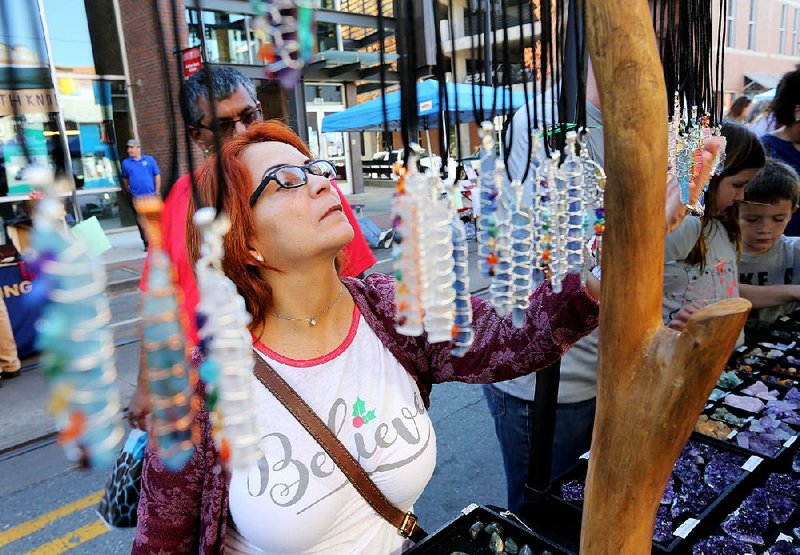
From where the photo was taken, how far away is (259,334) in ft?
3.92

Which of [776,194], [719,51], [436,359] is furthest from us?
[776,194]

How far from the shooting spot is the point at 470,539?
3.88 ft

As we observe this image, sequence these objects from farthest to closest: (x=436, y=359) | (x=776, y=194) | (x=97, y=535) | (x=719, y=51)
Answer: (x=97, y=535), (x=776, y=194), (x=719, y=51), (x=436, y=359)

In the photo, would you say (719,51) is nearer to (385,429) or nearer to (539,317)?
(539,317)

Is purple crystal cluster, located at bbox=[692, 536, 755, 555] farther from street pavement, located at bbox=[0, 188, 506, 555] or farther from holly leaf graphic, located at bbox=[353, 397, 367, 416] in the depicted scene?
street pavement, located at bbox=[0, 188, 506, 555]

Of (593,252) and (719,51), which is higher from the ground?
(719,51)

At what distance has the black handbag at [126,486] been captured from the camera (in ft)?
4.53

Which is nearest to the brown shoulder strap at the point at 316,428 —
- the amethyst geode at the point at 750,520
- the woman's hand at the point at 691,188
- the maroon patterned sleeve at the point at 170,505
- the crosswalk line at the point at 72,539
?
the maroon patterned sleeve at the point at 170,505

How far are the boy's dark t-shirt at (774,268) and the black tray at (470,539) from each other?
204cm

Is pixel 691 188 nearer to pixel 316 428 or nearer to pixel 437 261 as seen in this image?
pixel 437 261

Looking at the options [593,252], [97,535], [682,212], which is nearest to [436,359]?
[593,252]

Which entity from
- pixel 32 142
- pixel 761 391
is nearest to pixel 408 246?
pixel 32 142

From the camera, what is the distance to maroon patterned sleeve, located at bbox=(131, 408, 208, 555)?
1062mm

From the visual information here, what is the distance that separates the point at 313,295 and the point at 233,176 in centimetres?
32
